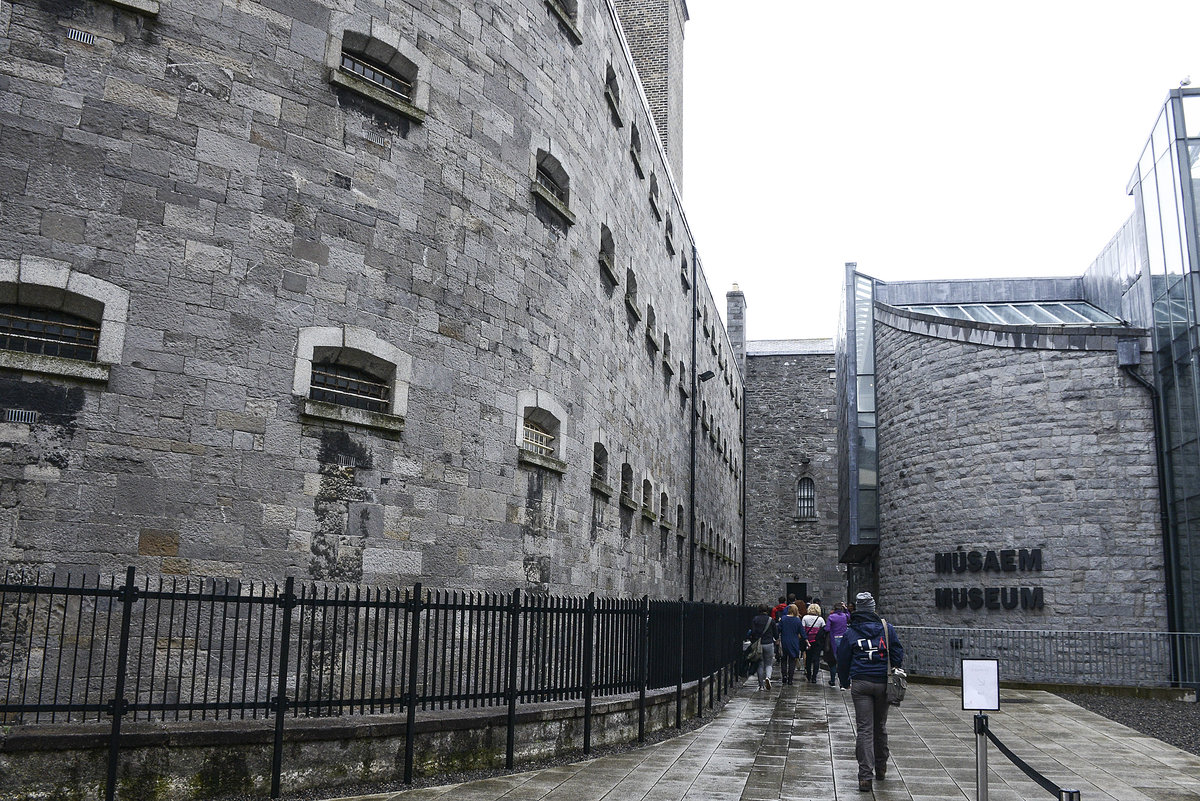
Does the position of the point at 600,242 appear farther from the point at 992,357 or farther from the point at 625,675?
the point at 992,357

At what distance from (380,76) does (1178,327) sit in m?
15.6

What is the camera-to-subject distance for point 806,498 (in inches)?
1742

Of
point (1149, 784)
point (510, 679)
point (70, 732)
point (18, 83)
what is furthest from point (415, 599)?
point (1149, 784)

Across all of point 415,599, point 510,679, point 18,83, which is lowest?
point 510,679

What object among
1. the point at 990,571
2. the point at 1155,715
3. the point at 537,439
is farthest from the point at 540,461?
the point at 990,571

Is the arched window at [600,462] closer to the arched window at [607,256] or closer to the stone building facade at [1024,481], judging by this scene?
the arched window at [607,256]

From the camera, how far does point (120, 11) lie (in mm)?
9578

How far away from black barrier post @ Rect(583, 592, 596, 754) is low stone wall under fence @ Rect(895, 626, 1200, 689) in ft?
32.6

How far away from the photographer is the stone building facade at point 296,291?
8977 mm

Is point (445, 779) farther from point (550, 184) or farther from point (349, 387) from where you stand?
point (550, 184)

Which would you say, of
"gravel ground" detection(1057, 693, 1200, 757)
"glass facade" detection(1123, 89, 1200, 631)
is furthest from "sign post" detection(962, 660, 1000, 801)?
"glass facade" detection(1123, 89, 1200, 631)

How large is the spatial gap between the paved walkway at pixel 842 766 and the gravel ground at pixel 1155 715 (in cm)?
32

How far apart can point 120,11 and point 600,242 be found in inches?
330

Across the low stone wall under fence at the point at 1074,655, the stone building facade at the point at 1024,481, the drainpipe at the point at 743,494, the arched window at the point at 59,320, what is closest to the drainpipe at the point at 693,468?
the stone building facade at the point at 1024,481
